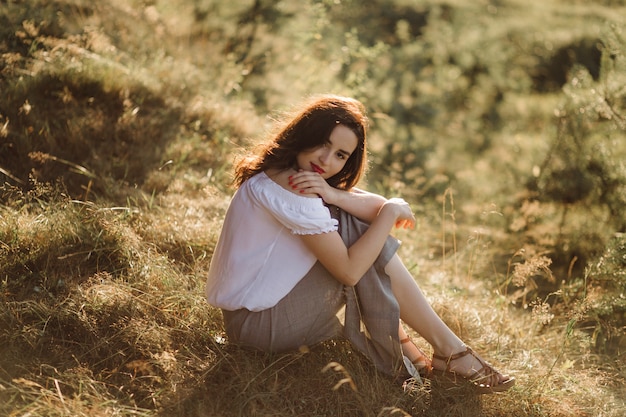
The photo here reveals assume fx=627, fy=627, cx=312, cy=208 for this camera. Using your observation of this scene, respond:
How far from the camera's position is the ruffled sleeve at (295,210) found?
8.04ft

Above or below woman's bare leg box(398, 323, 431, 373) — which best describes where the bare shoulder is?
above

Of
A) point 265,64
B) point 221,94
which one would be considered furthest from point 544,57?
point 221,94

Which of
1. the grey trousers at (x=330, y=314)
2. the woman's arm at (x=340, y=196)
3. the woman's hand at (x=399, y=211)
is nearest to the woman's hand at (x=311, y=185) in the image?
the woman's arm at (x=340, y=196)

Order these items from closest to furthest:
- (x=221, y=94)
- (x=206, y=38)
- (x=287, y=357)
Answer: (x=287, y=357) < (x=221, y=94) < (x=206, y=38)

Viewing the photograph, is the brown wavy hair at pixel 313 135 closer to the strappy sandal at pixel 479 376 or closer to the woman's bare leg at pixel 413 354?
the woman's bare leg at pixel 413 354

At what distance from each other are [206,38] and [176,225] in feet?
10.0

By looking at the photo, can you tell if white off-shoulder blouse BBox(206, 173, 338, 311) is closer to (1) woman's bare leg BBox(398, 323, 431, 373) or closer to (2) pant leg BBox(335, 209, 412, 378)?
(2) pant leg BBox(335, 209, 412, 378)

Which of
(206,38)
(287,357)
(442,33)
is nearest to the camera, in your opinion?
(287,357)

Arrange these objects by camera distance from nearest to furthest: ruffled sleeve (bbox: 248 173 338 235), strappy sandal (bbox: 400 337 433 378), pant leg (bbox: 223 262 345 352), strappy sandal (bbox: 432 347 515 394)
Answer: ruffled sleeve (bbox: 248 173 338 235), pant leg (bbox: 223 262 345 352), strappy sandal (bbox: 432 347 515 394), strappy sandal (bbox: 400 337 433 378)

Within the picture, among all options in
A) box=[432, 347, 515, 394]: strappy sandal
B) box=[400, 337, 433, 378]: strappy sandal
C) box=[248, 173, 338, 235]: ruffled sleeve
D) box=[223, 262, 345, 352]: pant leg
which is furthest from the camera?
box=[400, 337, 433, 378]: strappy sandal

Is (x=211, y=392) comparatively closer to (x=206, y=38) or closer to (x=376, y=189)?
(x=376, y=189)

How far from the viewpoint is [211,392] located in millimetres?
2502

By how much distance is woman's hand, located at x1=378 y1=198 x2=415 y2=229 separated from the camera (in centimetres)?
262

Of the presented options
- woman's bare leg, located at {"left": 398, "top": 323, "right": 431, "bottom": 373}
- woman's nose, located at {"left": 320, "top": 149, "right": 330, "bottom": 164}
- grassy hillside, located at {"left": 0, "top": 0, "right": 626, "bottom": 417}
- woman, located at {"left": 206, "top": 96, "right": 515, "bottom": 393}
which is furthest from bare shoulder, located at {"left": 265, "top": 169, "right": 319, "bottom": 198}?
woman's bare leg, located at {"left": 398, "top": 323, "right": 431, "bottom": 373}
